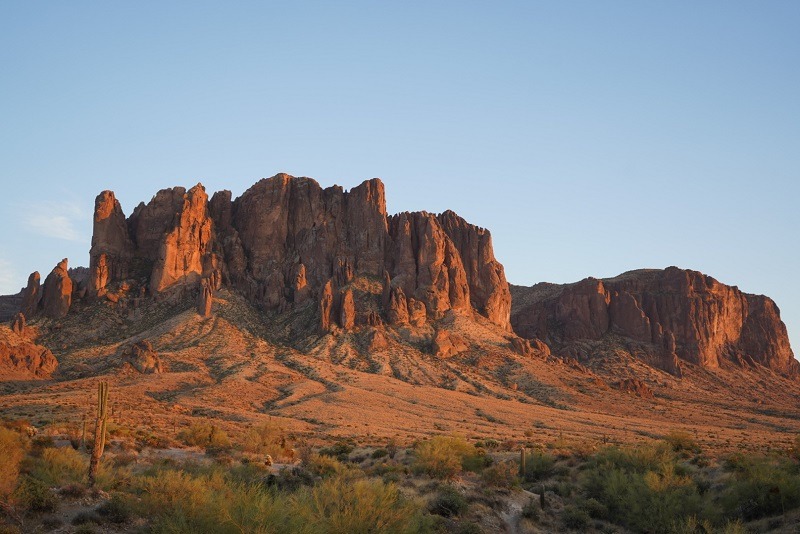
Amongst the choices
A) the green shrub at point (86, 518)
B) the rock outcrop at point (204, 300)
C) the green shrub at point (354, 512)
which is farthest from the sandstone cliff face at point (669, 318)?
the green shrub at point (86, 518)

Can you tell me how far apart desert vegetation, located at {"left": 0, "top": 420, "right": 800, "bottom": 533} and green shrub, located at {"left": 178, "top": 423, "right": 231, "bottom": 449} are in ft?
0.41

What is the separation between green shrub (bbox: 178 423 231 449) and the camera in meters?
43.2

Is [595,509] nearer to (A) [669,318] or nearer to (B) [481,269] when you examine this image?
(B) [481,269]

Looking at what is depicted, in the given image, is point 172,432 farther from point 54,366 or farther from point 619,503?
point 54,366

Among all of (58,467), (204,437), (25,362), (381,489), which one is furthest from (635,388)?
(58,467)

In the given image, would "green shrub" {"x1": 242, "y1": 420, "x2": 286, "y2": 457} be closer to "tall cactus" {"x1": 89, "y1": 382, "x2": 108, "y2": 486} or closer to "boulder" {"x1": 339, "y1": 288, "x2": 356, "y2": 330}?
"tall cactus" {"x1": 89, "y1": 382, "x2": 108, "y2": 486}

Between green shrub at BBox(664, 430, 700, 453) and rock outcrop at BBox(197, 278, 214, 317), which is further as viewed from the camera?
rock outcrop at BBox(197, 278, 214, 317)

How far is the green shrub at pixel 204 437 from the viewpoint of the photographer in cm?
4325

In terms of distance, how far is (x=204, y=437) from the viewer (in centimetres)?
4450

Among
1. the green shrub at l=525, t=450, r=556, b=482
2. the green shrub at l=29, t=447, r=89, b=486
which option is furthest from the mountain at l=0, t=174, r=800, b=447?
the green shrub at l=29, t=447, r=89, b=486

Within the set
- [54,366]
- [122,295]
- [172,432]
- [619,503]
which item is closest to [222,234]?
[122,295]

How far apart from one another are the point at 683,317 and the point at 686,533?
147 m

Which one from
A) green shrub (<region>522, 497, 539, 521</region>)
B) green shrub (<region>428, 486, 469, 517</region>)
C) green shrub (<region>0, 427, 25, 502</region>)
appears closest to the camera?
green shrub (<region>0, 427, 25, 502</region>)

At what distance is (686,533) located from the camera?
25.3 metres
